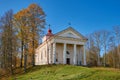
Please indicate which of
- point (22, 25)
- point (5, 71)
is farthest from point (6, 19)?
point (5, 71)

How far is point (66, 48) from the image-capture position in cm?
3434

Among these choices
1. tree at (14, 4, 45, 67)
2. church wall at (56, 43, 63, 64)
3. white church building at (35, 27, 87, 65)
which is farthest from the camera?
church wall at (56, 43, 63, 64)

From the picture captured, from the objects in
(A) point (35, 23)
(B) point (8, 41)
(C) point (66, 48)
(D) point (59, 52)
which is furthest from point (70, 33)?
(B) point (8, 41)

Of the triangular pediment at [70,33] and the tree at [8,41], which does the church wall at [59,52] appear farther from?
the tree at [8,41]

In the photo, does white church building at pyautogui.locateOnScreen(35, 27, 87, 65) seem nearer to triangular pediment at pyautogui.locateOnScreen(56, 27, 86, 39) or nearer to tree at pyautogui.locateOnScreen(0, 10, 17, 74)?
triangular pediment at pyautogui.locateOnScreen(56, 27, 86, 39)

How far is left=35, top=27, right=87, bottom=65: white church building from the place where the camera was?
31.9 m

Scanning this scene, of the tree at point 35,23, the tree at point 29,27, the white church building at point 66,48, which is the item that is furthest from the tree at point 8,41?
the white church building at point 66,48

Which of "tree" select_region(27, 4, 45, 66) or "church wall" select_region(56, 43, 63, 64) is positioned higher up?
"tree" select_region(27, 4, 45, 66)

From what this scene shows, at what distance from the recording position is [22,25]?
29.1 meters

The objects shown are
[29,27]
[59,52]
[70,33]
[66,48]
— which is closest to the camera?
[29,27]

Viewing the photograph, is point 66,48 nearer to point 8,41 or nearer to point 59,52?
point 59,52

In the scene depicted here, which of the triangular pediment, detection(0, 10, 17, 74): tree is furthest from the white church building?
detection(0, 10, 17, 74): tree

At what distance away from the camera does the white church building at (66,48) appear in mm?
31891

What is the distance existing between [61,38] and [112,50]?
19686mm
